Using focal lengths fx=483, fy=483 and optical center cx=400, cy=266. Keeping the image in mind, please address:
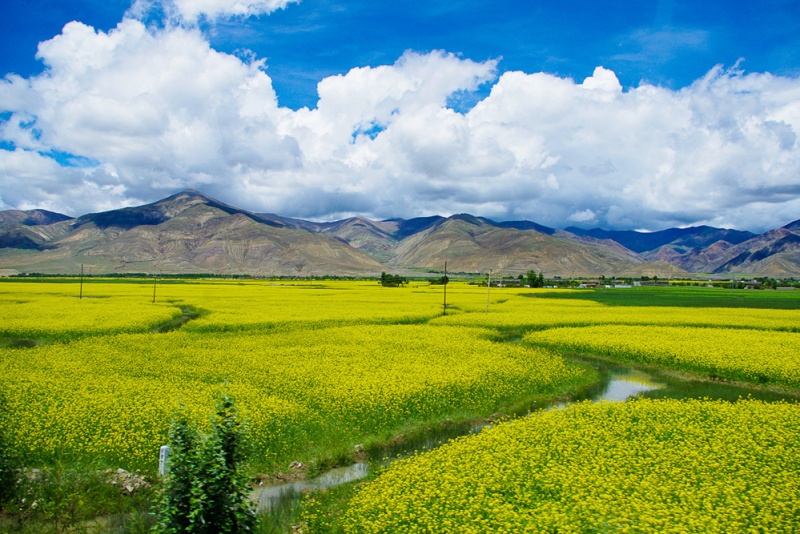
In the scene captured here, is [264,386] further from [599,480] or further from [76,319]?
[76,319]

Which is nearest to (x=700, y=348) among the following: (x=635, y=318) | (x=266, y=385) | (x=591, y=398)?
(x=591, y=398)

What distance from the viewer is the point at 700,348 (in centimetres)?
2994

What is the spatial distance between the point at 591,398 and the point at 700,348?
40.4 feet

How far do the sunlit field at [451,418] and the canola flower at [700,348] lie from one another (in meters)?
0.12

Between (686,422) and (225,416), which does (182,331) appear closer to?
(225,416)

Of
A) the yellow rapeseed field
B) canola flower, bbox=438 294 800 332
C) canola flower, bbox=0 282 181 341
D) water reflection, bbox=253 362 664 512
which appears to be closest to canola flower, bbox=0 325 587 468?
the yellow rapeseed field

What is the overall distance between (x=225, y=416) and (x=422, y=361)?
56.7 ft

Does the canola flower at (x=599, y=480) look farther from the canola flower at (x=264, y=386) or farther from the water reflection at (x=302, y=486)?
the canola flower at (x=264, y=386)

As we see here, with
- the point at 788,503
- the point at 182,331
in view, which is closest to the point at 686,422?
the point at 788,503

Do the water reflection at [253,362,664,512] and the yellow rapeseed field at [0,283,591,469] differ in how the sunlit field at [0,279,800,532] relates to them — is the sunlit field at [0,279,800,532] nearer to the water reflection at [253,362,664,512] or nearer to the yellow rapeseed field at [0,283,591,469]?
the yellow rapeseed field at [0,283,591,469]

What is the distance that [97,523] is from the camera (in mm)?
11227

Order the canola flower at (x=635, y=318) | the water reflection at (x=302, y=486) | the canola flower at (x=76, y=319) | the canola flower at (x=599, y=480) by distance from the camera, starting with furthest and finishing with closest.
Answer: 1. the canola flower at (x=635, y=318)
2. the canola flower at (x=76, y=319)
3. the water reflection at (x=302, y=486)
4. the canola flower at (x=599, y=480)

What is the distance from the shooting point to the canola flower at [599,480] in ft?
32.3

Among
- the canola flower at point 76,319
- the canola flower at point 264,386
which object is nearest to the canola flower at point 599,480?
the canola flower at point 264,386
